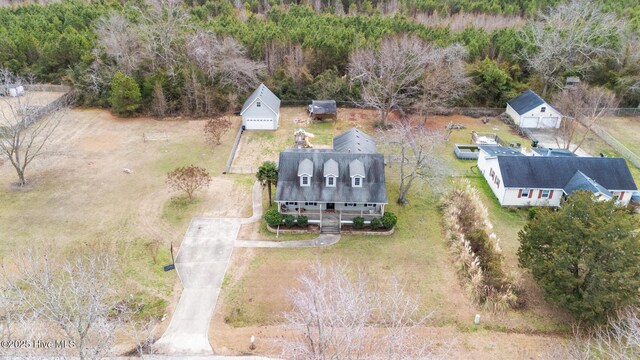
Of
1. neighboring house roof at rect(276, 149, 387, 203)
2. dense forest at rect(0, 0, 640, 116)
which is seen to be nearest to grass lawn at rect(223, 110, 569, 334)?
neighboring house roof at rect(276, 149, 387, 203)

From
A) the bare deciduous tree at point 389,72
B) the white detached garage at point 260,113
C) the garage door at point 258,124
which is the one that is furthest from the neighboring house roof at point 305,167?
the bare deciduous tree at point 389,72

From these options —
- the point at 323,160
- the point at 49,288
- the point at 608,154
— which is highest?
the point at 49,288

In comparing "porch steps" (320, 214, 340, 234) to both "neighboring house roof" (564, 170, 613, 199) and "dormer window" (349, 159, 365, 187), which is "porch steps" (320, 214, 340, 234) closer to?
"dormer window" (349, 159, 365, 187)

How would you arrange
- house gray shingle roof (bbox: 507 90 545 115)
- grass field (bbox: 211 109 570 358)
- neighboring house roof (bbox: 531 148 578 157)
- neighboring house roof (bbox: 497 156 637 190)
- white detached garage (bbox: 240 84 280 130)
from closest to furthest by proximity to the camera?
grass field (bbox: 211 109 570 358)
neighboring house roof (bbox: 497 156 637 190)
neighboring house roof (bbox: 531 148 578 157)
white detached garage (bbox: 240 84 280 130)
house gray shingle roof (bbox: 507 90 545 115)

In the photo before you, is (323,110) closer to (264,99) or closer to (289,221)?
(264,99)

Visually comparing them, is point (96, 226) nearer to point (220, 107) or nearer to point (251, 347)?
point (251, 347)

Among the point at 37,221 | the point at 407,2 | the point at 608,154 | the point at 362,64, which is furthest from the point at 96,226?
the point at 407,2
